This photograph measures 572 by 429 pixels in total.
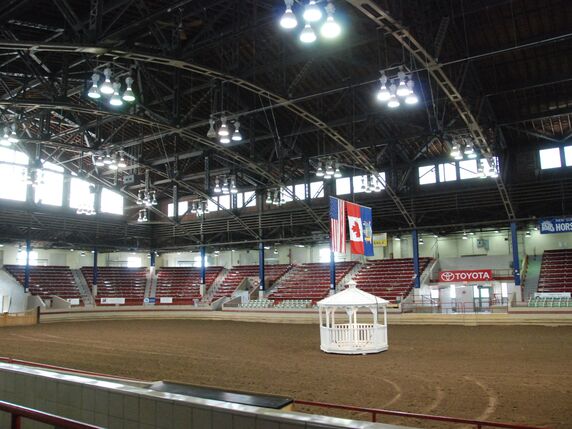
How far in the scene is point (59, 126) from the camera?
3666cm

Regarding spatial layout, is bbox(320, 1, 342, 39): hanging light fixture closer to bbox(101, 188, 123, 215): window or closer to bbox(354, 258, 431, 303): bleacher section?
bbox(354, 258, 431, 303): bleacher section

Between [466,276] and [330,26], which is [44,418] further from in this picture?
[466,276]

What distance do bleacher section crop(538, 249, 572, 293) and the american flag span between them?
65.9 feet

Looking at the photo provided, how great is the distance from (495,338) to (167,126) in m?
18.0

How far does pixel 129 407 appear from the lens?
17.4 ft

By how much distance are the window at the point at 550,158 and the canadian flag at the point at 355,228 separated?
704 inches

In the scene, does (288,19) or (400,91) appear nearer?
(288,19)

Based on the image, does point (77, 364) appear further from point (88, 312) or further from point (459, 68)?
point (88, 312)

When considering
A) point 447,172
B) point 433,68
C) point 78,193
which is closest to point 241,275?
point 78,193

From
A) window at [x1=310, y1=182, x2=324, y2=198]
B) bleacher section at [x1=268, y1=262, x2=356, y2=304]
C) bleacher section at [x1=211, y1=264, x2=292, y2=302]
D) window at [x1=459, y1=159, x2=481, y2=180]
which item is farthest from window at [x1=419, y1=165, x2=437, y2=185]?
bleacher section at [x1=211, y1=264, x2=292, y2=302]

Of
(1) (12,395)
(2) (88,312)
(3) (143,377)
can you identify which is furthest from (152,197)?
(1) (12,395)

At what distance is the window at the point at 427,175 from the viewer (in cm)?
3488

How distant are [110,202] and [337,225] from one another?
34.2m

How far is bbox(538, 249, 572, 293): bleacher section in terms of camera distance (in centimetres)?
3173
